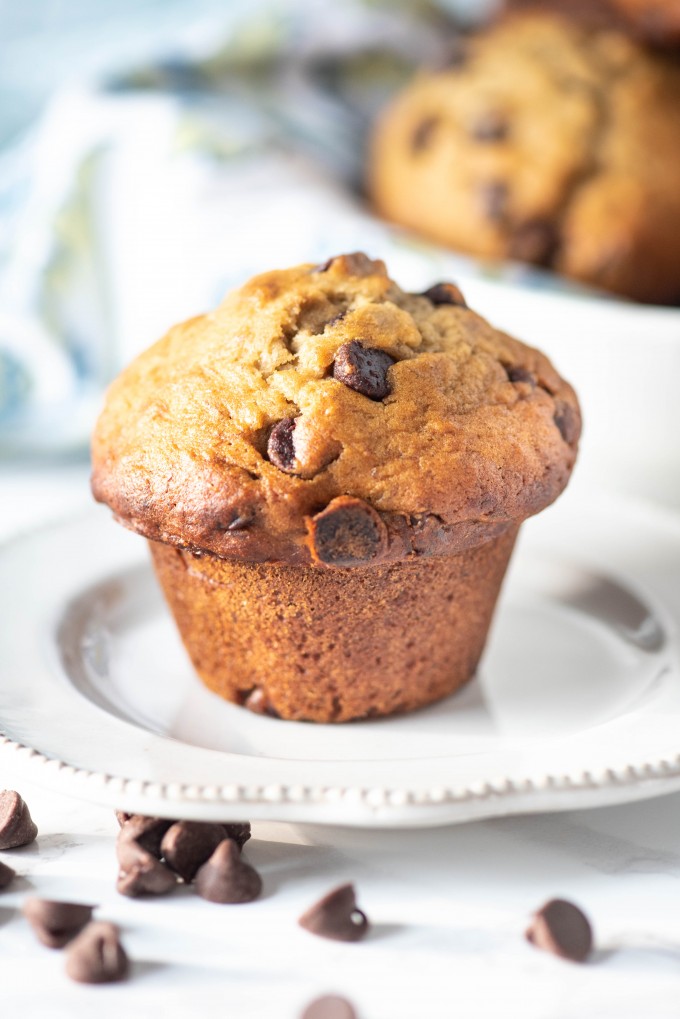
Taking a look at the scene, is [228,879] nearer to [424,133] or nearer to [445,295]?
[445,295]

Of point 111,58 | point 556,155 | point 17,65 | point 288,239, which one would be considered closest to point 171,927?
point 288,239

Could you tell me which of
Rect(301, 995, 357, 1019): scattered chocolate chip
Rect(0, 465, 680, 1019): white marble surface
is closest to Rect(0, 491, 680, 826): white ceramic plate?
Rect(0, 465, 680, 1019): white marble surface

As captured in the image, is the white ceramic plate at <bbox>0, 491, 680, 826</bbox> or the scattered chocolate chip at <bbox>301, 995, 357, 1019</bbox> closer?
the scattered chocolate chip at <bbox>301, 995, 357, 1019</bbox>

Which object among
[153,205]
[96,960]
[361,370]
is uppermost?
[361,370]

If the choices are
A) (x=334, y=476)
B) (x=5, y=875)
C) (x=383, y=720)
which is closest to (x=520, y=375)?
(x=334, y=476)

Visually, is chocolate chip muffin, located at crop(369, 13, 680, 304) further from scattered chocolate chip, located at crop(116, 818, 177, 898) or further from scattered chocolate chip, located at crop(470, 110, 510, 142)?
scattered chocolate chip, located at crop(116, 818, 177, 898)

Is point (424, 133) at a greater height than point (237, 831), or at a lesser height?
greater

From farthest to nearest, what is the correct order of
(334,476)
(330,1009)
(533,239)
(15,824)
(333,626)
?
(533,239)
(333,626)
(334,476)
(15,824)
(330,1009)

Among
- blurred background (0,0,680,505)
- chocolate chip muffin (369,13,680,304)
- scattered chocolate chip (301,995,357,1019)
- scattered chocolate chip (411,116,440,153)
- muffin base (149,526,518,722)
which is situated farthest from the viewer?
scattered chocolate chip (411,116,440,153)
